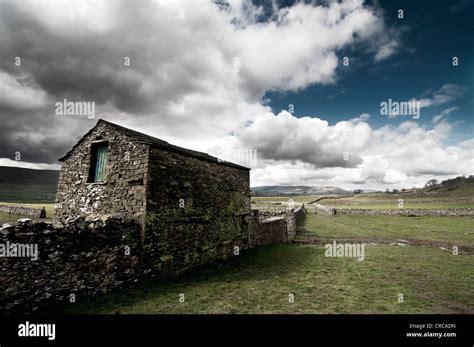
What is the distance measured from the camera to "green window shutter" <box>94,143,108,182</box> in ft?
32.0

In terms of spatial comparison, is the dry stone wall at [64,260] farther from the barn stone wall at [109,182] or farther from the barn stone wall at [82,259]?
the barn stone wall at [109,182]

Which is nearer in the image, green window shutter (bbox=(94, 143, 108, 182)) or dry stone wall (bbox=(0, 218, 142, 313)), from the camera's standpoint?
dry stone wall (bbox=(0, 218, 142, 313))

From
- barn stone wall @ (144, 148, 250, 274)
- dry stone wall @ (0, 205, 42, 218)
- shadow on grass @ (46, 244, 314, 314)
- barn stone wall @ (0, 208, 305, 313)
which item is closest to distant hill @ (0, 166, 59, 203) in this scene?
dry stone wall @ (0, 205, 42, 218)

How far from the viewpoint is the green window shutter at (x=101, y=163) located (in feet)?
32.0

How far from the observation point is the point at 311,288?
8.08 metres

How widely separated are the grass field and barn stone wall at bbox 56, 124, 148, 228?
2.76 m

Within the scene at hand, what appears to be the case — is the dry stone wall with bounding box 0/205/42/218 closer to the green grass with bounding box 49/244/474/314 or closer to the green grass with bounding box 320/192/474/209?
the green grass with bounding box 49/244/474/314

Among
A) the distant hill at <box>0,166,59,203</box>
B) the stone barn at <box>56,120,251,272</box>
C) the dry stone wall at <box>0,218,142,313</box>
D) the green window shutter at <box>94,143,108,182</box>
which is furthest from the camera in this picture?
the distant hill at <box>0,166,59,203</box>

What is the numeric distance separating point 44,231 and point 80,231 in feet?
2.75

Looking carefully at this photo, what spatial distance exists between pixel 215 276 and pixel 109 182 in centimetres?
557

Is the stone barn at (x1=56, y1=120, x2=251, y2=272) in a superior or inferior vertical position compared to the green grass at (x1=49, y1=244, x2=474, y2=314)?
superior

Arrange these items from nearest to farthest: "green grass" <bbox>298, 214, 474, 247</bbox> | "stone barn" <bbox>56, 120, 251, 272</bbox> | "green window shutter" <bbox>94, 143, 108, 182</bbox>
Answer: "stone barn" <bbox>56, 120, 251, 272</bbox>
"green window shutter" <bbox>94, 143, 108, 182</bbox>
"green grass" <bbox>298, 214, 474, 247</bbox>

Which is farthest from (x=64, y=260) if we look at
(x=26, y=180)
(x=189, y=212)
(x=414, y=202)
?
(x=26, y=180)

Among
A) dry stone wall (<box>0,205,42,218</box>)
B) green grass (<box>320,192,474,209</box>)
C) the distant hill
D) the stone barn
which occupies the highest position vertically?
the distant hill
